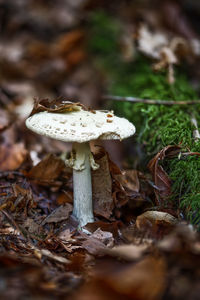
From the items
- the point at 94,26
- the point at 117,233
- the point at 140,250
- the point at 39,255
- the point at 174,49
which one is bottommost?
the point at 117,233

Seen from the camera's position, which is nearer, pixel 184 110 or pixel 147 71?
pixel 184 110

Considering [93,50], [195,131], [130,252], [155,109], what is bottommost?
[130,252]

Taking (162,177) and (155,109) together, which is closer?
(162,177)

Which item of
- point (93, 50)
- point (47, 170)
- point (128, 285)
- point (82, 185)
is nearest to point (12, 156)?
point (47, 170)

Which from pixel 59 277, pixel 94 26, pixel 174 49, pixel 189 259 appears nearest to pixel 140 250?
pixel 189 259

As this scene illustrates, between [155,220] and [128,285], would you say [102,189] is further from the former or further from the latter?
[128,285]

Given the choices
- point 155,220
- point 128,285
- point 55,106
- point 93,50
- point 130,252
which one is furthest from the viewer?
point 93,50

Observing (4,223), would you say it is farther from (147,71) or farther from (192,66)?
(192,66)
